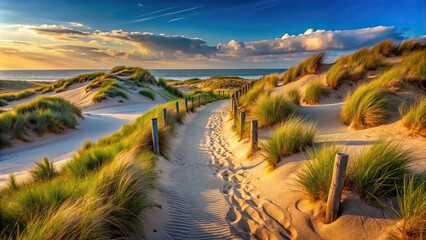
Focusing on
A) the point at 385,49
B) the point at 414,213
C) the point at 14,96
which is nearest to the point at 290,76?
the point at 385,49

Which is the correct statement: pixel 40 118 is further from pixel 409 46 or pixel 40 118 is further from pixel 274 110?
pixel 409 46

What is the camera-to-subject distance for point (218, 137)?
35.6 feet

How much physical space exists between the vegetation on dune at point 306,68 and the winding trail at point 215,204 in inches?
401

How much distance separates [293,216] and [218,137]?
6914 mm

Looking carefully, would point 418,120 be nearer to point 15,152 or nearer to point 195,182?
point 195,182

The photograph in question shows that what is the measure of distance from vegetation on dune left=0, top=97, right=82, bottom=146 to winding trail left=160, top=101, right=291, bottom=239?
20.8 feet

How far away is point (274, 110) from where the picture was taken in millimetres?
8766

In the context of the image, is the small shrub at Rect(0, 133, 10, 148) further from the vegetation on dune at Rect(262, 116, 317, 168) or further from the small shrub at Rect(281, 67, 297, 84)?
the small shrub at Rect(281, 67, 297, 84)

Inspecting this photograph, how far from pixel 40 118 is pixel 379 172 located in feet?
39.9

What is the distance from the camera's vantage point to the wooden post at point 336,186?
334cm

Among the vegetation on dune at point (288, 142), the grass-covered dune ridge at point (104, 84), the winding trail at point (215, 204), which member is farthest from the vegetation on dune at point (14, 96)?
the vegetation on dune at point (288, 142)

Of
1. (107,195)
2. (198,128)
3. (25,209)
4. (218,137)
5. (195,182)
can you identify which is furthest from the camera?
(198,128)

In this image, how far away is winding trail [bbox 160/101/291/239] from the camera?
3.87 meters

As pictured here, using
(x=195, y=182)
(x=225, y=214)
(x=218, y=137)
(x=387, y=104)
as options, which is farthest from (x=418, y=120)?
(x=218, y=137)
